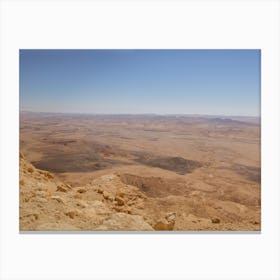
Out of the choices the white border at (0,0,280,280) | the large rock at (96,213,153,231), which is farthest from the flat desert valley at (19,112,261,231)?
the white border at (0,0,280,280)

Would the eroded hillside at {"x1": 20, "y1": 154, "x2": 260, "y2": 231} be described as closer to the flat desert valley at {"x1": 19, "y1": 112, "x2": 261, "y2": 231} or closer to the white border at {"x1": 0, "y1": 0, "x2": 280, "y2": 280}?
the flat desert valley at {"x1": 19, "y1": 112, "x2": 261, "y2": 231}

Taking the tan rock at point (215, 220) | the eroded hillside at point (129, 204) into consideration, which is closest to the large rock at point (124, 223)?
the eroded hillside at point (129, 204)
